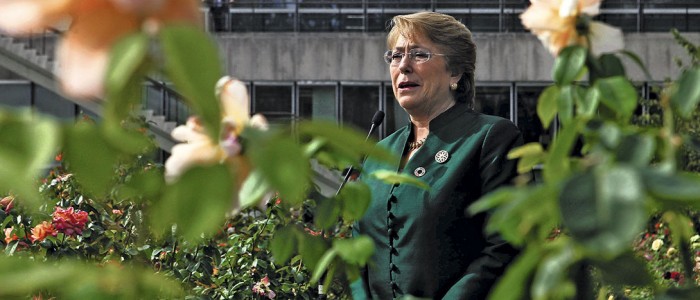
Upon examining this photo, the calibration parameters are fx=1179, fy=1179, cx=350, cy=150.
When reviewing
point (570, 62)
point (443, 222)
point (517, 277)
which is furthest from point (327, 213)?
point (443, 222)

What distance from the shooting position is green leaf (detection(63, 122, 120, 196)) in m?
0.71

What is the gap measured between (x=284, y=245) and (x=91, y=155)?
603 mm

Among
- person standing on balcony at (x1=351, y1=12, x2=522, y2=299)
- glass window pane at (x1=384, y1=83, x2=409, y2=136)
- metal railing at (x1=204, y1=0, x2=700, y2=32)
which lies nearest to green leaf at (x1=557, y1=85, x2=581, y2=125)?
person standing on balcony at (x1=351, y1=12, x2=522, y2=299)

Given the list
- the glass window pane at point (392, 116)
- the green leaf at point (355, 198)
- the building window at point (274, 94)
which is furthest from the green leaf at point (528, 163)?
the building window at point (274, 94)

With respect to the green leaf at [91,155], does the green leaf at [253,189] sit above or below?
below

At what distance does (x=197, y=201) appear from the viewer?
0.69 meters

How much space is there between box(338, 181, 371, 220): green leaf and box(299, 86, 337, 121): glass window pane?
20.5 m

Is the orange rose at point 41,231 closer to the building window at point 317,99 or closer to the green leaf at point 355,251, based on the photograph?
the green leaf at point 355,251

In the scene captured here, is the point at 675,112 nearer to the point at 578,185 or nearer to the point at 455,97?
the point at 578,185

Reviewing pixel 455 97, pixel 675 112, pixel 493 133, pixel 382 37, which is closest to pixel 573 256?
pixel 675 112

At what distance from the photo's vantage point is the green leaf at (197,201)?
0.69 metres

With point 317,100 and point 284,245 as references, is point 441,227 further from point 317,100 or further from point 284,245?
point 317,100

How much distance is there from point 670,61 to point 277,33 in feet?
23.3

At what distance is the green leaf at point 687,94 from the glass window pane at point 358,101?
20.8 metres
